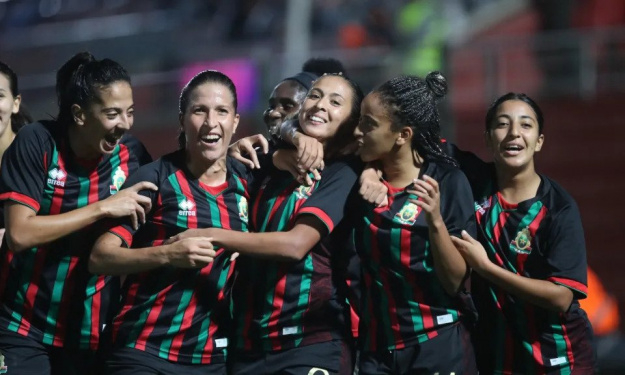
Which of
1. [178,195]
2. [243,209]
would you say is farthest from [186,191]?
[243,209]

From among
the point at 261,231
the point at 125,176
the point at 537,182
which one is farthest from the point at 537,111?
the point at 125,176

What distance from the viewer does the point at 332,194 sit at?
4.44 metres

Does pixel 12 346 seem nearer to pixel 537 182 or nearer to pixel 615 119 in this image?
pixel 537 182

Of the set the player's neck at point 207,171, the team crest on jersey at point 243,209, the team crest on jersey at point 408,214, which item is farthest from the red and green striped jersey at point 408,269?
the player's neck at point 207,171

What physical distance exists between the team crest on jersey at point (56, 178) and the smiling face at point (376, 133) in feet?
4.50

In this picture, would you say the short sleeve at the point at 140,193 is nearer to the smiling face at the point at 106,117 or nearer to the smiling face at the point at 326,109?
the smiling face at the point at 106,117

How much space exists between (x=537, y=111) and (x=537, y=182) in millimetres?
337

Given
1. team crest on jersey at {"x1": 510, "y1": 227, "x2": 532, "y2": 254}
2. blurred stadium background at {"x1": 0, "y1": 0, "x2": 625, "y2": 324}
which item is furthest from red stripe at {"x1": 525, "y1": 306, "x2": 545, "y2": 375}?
blurred stadium background at {"x1": 0, "y1": 0, "x2": 625, "y2": 324}

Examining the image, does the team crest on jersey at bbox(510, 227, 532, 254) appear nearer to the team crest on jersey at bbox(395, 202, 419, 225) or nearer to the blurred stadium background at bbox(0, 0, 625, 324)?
the team crest on jersey at bbox(395, 202, 419, 225)

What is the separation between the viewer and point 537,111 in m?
4.74

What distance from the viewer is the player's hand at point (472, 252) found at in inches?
169

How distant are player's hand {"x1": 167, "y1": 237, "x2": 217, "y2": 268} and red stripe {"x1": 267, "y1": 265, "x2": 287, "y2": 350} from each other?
37 centimetres

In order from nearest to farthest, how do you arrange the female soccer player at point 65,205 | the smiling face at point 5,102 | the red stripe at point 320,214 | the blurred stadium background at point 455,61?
the red stripe at point 320,214
the female soccer player at point 65,205
the smiling face at point 5,102
the blurred stadium background at point 455,61

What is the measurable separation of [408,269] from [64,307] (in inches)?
62.4
